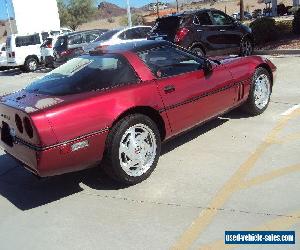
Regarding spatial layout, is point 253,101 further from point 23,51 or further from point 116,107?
point 23,51

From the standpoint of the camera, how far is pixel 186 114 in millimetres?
5090

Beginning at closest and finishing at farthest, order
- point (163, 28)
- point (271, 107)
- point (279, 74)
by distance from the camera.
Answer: point (271, 107), point (279, 74), point (163, 28)

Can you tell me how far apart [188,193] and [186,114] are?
116 centimetres

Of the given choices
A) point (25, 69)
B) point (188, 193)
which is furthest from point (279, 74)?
point (25, 69)

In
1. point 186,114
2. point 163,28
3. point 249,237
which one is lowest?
point 249,237

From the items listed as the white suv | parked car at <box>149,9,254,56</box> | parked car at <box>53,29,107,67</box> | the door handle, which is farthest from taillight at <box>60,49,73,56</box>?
the door handle

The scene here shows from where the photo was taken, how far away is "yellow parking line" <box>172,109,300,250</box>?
3.50 meters

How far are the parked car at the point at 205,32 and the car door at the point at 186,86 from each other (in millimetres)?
5301

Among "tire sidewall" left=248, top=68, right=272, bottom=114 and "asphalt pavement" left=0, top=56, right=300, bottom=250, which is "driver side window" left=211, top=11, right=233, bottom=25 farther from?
"asphalt pavement" left=0, top=56, right=300, bottom=250

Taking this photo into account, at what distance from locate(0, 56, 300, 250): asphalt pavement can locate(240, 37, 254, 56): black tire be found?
6398 millimetres

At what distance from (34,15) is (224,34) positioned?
20256 millimetres

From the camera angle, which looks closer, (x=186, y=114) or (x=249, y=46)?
(x=186, y=114)

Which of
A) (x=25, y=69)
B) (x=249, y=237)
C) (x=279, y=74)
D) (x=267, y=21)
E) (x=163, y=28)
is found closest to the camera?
(x=249, y=237)

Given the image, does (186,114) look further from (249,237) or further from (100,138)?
(249,237)
